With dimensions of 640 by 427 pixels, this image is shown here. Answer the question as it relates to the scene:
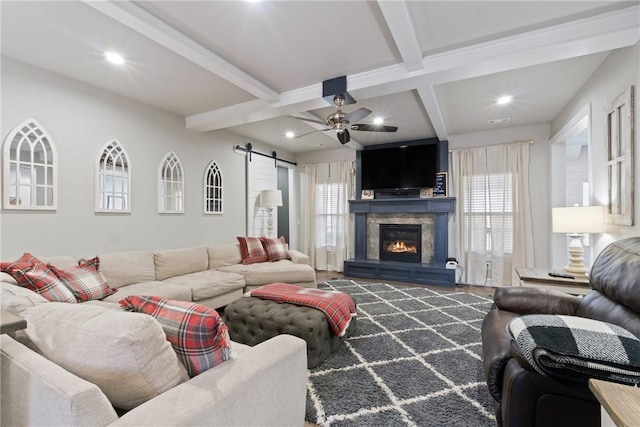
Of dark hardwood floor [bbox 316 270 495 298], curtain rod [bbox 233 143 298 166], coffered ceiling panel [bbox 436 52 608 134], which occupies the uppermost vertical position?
→ coffered ceiling panel [bbox 436 52 608 134]

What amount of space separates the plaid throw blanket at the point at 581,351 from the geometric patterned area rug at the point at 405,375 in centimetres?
73

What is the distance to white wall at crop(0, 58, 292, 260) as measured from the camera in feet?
8.75

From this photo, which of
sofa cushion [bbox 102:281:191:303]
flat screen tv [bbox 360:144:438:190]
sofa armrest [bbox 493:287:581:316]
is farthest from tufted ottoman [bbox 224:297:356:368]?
flat screen tv [bbox 360:144:438:190]

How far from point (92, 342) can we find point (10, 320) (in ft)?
1.10

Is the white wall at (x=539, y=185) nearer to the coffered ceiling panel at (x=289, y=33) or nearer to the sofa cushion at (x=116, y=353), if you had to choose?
the coffered ceiling panel at (x=289, y=33)

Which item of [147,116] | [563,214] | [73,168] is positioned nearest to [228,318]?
[73,168]

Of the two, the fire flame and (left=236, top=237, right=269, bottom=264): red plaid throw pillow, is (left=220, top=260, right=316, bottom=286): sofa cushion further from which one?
the fire flame

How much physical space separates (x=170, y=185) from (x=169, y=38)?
2.22 metres

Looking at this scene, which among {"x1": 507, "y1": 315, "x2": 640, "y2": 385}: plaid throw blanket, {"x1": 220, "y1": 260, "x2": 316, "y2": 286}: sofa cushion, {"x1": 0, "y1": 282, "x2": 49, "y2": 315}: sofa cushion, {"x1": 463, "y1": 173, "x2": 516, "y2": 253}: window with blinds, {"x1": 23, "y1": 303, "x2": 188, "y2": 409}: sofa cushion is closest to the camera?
{"x1": 23, "y1": 303, "x2": 188, "y2": 409}: sofa cushion

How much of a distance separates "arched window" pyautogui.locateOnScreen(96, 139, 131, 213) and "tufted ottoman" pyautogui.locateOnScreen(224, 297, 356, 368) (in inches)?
78.2

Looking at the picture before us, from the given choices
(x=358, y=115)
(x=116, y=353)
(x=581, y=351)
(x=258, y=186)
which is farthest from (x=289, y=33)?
(x=258, y=186)

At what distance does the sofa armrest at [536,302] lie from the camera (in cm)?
203

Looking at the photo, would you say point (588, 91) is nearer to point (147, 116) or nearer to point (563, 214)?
point (563, 214)

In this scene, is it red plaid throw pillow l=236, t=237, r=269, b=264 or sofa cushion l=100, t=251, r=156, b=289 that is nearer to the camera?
sofa cushion l=100, t=251, r=156, b=289
